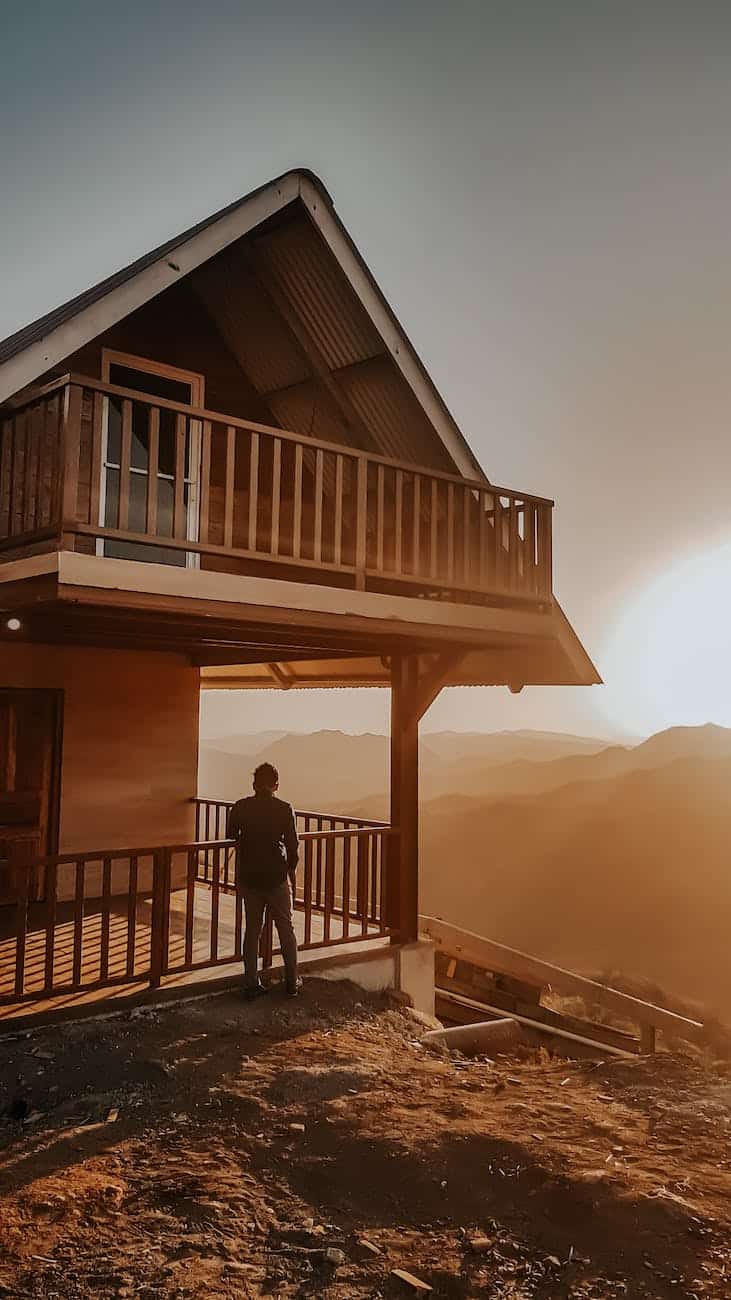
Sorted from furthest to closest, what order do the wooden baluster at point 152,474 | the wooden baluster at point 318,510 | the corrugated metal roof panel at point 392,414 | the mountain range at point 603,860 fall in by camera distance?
the mountain range at point 603,860, the corrugated metal roof panel at point 392,414, the wooden baluster at point 318,510, the wooden baluster at point 152,474

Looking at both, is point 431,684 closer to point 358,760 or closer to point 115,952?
point 115,952

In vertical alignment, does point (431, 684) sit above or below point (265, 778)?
above

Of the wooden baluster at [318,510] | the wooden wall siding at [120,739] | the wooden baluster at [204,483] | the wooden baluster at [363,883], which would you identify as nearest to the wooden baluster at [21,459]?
the wooden baluster at [204,483]

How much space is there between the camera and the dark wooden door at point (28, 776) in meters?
10.9

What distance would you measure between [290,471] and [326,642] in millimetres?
2786

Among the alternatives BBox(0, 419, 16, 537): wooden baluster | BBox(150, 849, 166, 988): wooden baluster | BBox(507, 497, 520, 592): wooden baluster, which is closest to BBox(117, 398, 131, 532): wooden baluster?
BBox(0, 419, 16, 537): wooden baluster

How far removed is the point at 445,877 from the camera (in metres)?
59.3

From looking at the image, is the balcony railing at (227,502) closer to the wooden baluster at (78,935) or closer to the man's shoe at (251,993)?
the wooden baluster at (78,935)

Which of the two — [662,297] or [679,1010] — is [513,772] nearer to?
[679,1010]

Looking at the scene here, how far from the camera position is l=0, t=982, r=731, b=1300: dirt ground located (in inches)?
161

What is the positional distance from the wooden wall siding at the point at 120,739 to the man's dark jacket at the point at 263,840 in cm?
401

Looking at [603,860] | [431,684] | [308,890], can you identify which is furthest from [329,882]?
[603,860]

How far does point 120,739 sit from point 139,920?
245 centimetres

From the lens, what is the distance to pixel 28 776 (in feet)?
36.6
